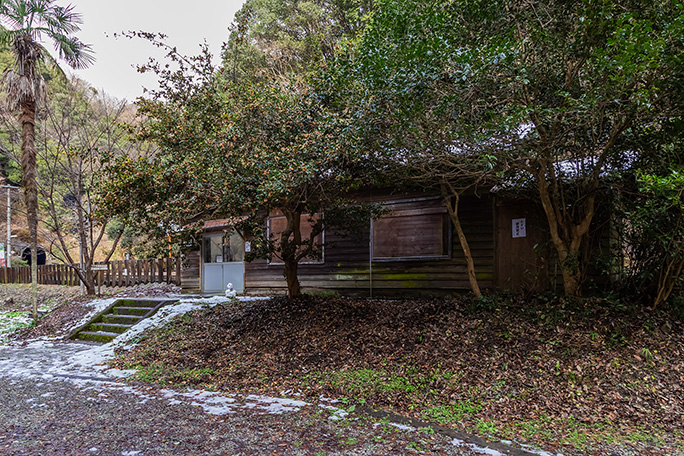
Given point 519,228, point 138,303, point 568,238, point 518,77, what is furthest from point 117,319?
point 518,77

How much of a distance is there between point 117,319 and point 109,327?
0.42m

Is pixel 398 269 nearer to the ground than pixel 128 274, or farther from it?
farther from it

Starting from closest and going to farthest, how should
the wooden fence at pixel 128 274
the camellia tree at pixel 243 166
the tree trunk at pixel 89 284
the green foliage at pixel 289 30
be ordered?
the camellia tree at pixel 243 166 < the tree trunk at pixel 89 284 < the wooden fence at pixel 128 274 < the green foliage at pixel 289 30

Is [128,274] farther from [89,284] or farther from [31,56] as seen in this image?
[31,56]

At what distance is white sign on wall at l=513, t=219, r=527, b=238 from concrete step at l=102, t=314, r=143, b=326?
8.69 meters

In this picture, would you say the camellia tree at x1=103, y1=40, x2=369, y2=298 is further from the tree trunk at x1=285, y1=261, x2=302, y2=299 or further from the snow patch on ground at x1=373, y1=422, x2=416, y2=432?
the snow patch on ground at x1=373, y1=422, x2=416, y2=432

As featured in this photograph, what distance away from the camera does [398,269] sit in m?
10.1

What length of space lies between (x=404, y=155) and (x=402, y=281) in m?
3.99

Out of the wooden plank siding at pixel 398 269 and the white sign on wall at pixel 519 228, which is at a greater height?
the white sign on wall at pixel 519 228

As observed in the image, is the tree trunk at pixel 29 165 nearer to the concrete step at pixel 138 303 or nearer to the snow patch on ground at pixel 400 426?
the concrete step at pixel 138 303

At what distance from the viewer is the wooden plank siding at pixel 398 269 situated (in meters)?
9.07

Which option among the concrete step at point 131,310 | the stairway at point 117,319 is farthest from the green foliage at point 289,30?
the concrete step at point 131,310

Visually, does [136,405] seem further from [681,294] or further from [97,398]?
[681,294]

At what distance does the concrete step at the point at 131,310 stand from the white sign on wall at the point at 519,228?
8734 millimetres
